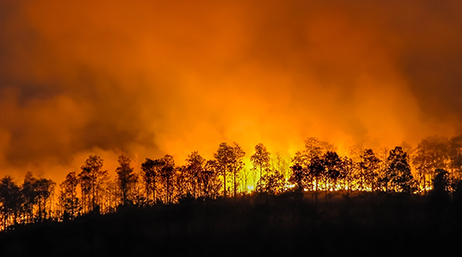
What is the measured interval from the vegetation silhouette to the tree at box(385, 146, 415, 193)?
0.46 m

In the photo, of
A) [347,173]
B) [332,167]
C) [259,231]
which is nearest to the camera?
[259,231]

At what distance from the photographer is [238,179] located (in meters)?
198

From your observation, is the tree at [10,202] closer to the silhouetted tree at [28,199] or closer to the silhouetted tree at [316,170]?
the silhouetted tree at [28,199]

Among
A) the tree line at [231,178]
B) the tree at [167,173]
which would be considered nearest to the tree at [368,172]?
the tree line at [231,178]

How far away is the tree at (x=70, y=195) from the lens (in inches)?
7314

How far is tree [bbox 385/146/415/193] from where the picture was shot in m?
160

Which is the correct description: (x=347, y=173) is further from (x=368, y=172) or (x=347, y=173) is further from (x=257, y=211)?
(x=257, y=211)

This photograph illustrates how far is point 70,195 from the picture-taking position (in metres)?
198

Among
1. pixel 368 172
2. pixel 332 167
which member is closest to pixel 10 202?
pixel 332 167

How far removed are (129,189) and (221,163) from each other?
130 feet

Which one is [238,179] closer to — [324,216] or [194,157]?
[194,157]

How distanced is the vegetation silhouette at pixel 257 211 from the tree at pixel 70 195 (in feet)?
1.26

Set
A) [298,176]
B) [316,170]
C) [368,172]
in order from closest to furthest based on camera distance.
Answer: [316,170]
[298,176]
[368,172]

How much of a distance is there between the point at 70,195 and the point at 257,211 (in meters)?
88.5
